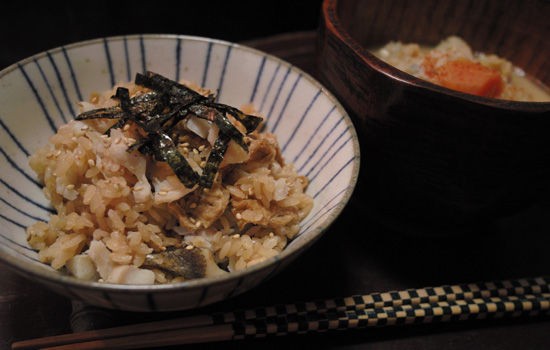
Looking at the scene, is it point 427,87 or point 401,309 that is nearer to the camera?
point 427,87

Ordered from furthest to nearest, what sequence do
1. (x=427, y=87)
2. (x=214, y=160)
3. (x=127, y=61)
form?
(x=127, y=61) < (x=214, y=160) < (x=427, y=87)

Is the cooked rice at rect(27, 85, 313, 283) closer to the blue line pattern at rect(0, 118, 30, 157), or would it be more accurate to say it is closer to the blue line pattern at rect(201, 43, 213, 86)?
the blue line pattern at rect(0, 118, 30, 157)

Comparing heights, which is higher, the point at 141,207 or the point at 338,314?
the point at 141,207

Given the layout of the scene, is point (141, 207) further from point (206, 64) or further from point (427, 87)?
point (427, 87)

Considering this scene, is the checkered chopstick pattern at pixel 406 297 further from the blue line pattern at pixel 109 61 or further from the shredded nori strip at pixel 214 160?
the blue line pattern at pixel 109 61

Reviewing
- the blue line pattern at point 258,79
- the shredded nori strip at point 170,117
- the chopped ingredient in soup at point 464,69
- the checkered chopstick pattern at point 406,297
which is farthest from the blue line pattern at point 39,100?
the chopped ingredient in soup at point 464,69

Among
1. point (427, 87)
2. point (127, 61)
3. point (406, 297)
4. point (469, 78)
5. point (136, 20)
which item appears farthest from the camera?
point (136, 20)

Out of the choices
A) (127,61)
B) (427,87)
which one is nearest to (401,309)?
(427,87)

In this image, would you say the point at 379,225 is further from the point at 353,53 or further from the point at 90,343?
the point at 90,343
